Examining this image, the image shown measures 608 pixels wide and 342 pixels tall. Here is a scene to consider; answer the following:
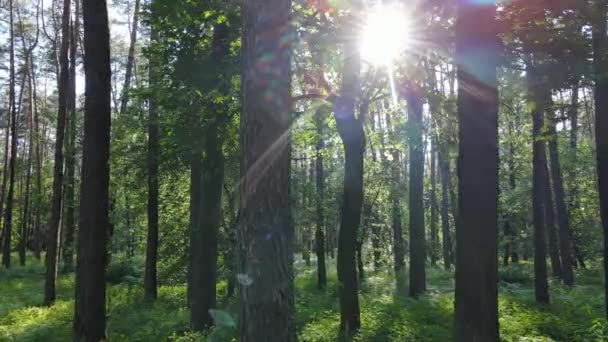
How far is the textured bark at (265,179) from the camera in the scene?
3.16m

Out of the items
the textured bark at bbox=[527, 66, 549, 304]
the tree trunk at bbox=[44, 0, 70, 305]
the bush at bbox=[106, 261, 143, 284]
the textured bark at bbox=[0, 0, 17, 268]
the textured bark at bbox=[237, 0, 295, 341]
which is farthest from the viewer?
the textured bark at bbox=[0, 0, 17, 268]

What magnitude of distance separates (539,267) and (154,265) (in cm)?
1078

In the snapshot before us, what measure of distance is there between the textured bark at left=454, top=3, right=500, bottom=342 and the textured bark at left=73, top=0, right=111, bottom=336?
467 centimetres

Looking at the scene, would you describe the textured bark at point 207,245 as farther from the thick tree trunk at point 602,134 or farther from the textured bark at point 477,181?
the thick tree trunk at point 602,134

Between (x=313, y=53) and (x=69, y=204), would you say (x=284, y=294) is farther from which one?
(x=69, y=204)

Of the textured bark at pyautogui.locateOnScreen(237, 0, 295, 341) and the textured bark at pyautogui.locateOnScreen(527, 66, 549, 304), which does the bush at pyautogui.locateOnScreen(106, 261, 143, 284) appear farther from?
the textured bark at pyautogui.locateOnScreen(237, 0, 295, 341)

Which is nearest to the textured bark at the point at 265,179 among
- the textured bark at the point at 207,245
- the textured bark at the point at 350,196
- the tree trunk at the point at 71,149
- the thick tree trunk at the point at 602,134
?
the textured bark at the point at 350,196

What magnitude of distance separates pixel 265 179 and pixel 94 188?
4.09 m

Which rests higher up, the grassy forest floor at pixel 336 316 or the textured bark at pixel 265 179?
the textured bark at pixel 265 179

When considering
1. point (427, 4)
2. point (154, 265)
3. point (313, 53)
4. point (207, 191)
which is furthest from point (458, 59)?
point (154, 265)

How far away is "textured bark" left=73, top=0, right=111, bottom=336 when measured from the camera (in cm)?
634

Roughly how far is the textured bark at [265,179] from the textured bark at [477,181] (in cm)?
316

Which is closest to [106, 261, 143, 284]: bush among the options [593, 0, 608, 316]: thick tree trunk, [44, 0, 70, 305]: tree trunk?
[44, 0, 70, 305]: tree trunk

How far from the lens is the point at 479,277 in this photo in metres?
5.62
